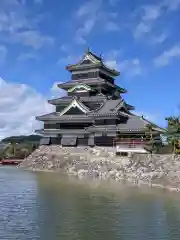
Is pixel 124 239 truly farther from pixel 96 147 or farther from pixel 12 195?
pixel 96 147

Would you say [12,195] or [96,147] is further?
[96,147]

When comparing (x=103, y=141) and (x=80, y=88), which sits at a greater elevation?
(x=80, y=88)

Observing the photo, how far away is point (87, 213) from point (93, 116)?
26513mm

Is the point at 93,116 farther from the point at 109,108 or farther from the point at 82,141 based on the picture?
the point at 82,141

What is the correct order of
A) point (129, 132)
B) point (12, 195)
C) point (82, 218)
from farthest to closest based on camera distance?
point (129, 132)
point (12, 195)
point (82, 218)

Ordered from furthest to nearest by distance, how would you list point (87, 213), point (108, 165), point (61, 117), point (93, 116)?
point (61, 117), point (93, 116), point (108, 165), point (87, 213)

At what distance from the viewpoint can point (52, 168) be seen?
42406 mm

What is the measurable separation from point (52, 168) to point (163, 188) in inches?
678

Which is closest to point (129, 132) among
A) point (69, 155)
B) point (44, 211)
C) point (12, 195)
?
point (69, 155)

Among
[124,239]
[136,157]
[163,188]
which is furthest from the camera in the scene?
[136,157]

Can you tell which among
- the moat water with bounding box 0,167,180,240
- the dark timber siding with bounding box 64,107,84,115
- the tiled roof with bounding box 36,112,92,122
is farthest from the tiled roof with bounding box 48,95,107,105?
the moat water with bounding box 0,167,180,240

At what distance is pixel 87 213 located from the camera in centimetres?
1797

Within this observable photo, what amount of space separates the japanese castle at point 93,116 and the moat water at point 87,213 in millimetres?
13271

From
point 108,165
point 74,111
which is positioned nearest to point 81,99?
point 74,111
